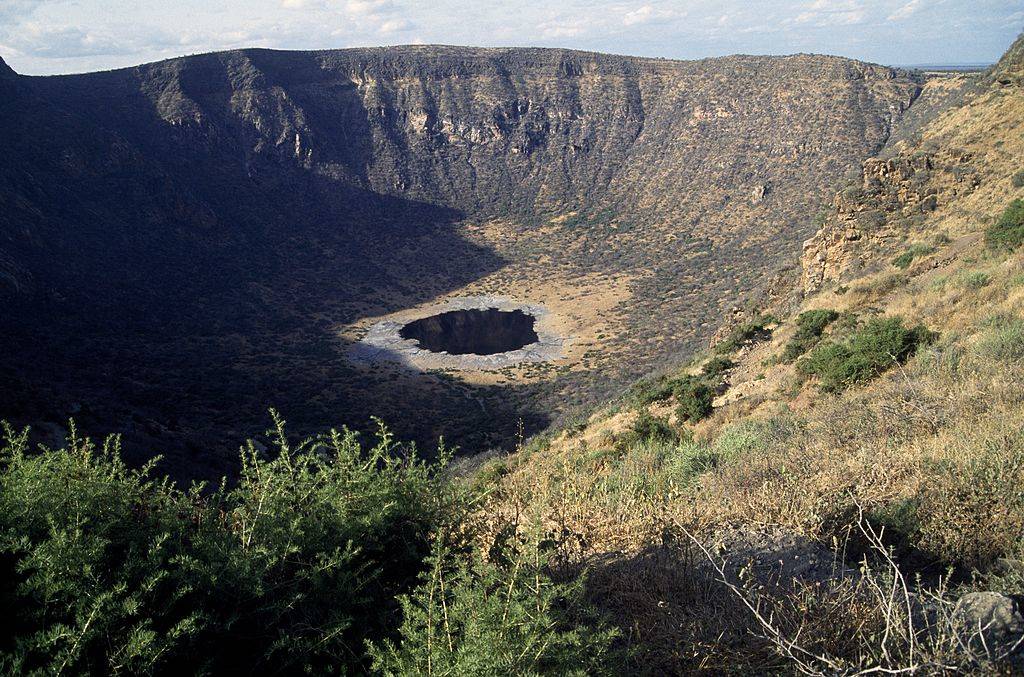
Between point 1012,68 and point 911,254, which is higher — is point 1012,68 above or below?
above

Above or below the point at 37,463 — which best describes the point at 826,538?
below

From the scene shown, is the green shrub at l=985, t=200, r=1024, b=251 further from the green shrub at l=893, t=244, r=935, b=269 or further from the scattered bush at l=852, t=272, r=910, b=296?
the green shrub at l=893, t=244, r=935, b=269

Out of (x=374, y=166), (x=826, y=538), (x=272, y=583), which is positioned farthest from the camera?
(x=374, y=166)

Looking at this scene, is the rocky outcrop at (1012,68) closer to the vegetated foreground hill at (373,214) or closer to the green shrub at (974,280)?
the vegetated foreground hill at (373,214)

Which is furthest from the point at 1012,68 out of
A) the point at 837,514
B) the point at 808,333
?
the point at 837,514

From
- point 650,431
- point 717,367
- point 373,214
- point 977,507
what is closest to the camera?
point 977,507

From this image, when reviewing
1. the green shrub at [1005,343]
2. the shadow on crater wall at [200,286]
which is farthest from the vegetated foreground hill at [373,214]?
the green shrub at [1005,343]

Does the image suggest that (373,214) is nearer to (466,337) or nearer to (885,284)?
(466,337)

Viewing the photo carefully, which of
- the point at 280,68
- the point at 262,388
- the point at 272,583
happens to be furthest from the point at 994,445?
the point at 280,68

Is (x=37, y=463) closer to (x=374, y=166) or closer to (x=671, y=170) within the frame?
(x=671, y=170)
